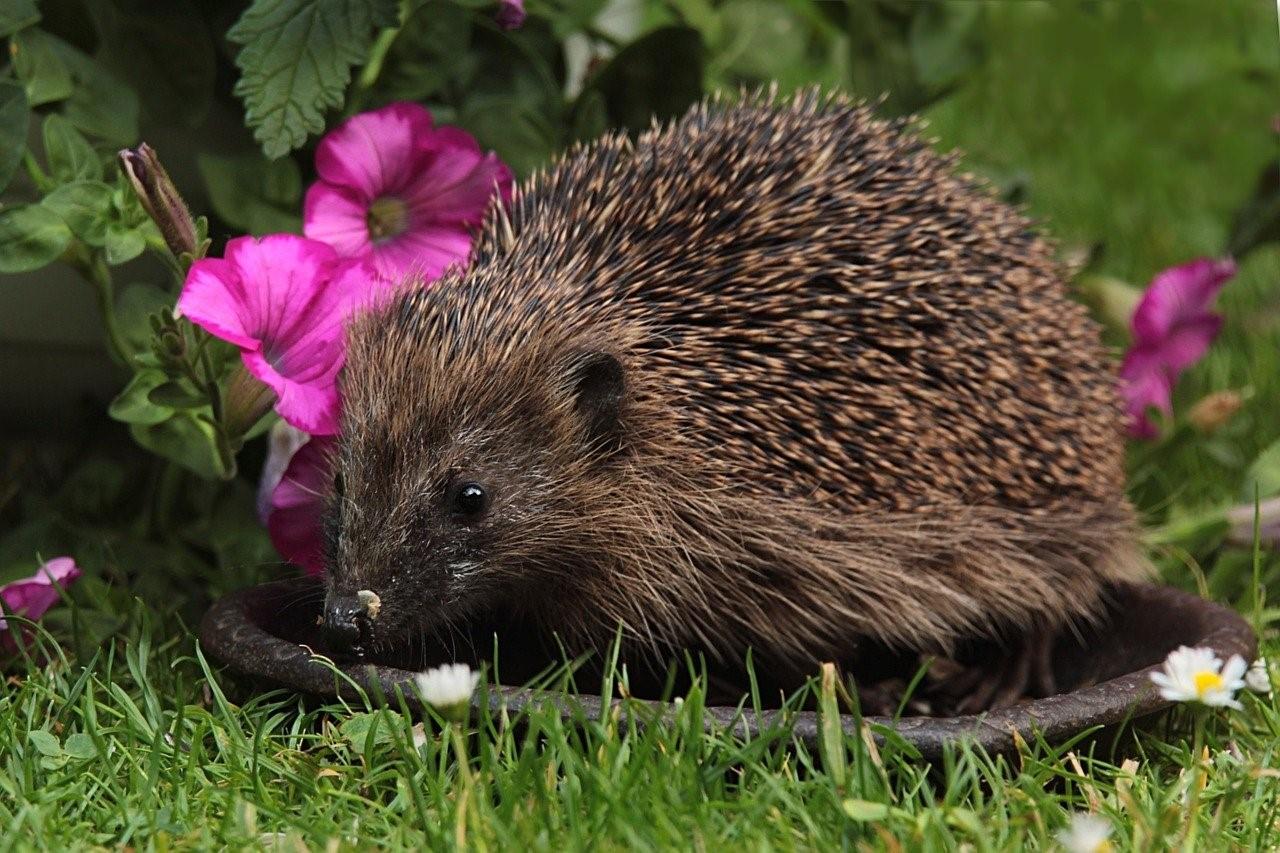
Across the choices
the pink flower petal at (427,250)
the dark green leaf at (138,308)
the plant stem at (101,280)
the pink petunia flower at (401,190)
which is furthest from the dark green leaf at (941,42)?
the plant stem at (101,280)

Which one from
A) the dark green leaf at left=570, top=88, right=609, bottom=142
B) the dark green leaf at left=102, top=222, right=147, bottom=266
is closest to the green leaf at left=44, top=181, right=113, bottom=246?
the dark green leaf at left=102, top=222, right=147, bottom=266

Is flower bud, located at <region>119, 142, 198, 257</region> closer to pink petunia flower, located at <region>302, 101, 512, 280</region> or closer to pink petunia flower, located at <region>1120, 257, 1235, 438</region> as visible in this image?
pink petunia flower, located at <region>302, 101, 512, 280</region>

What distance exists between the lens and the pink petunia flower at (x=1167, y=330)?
4062 millimetres

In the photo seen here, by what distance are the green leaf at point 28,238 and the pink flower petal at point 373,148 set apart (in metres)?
0.54

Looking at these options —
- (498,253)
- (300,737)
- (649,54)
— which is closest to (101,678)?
(300,737)

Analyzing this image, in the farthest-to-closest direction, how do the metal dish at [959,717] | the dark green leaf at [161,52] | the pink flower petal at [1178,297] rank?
the pink flower petal at [1178,297], the dark green leaf at [161,52], the metal dish at [959,717]

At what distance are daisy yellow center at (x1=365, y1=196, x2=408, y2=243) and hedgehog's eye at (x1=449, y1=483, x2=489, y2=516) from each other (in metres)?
0.86

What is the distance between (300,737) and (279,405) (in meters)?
0.62

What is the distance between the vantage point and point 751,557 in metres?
2.89

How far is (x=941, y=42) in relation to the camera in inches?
168

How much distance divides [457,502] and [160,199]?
0.77m

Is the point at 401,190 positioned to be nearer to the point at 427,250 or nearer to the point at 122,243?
the point at 427,250

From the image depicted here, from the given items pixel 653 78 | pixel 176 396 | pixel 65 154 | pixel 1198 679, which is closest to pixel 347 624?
pixel 176 396

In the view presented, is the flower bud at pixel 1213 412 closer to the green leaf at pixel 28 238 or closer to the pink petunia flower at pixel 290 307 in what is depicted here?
the pink petunia flower at pixel 290 307
